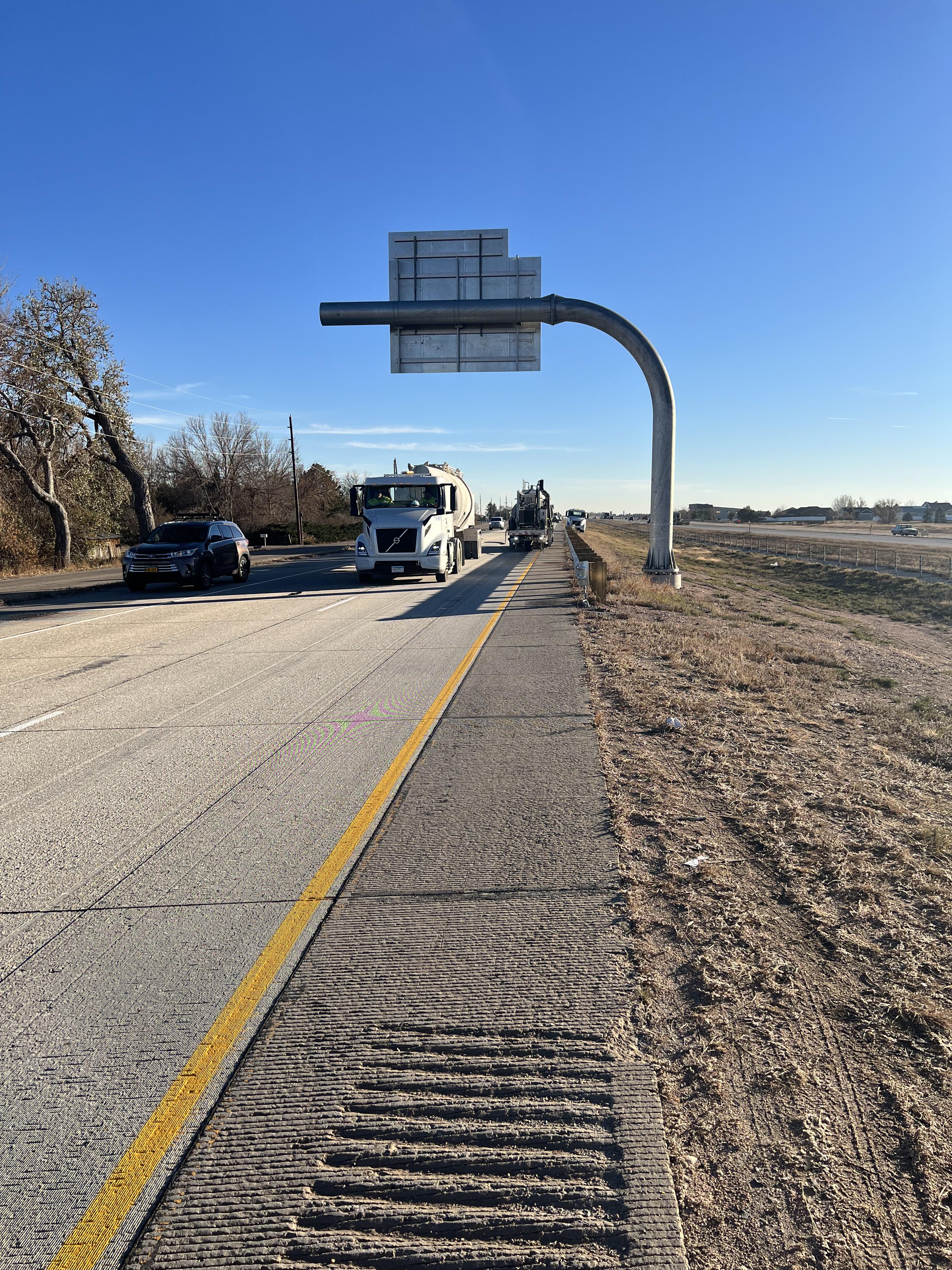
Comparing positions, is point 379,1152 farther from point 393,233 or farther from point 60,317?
point 60,317

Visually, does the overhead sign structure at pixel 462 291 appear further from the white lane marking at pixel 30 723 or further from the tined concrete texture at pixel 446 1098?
the tined concrete texture at pixel 446 1098

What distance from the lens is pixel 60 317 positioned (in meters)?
37.0

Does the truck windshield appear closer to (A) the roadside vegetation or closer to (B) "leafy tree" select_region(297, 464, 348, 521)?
(A) the roadside vegetation

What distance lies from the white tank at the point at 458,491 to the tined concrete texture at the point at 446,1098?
21210 millimetres

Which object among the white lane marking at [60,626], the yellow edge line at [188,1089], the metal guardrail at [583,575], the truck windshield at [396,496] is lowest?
the yellow edge line at [188,1089]

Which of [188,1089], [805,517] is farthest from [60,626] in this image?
[805,517]

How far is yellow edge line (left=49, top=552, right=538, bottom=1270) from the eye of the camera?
7.35 feet

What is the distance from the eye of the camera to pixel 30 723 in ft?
27.0

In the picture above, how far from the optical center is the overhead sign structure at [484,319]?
19.8m

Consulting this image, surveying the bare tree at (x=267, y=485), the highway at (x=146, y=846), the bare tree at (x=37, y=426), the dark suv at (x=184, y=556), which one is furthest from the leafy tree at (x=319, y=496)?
the highway at (x=146, y=846)

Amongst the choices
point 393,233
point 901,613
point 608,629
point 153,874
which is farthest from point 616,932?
point 901,613

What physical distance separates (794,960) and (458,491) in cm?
2529

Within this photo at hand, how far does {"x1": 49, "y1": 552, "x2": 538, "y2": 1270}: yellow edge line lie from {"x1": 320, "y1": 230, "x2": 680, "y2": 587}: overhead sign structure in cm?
1700

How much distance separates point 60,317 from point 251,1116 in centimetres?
4175
